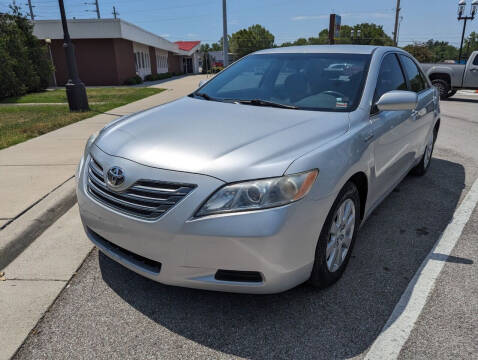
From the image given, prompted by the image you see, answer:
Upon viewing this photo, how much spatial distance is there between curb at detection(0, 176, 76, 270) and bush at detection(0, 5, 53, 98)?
13449mm

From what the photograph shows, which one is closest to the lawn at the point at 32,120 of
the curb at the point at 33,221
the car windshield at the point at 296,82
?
the curb at the point at 33,221

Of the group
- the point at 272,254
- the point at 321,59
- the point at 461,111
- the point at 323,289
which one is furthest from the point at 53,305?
the point at 461,111

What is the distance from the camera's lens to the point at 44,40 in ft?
83.0

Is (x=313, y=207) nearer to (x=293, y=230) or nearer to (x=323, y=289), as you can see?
(x=293, y=230)

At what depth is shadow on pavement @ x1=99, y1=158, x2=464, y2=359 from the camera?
230 centimetres

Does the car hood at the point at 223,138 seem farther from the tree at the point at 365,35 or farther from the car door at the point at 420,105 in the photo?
the tree at the point at 365,35

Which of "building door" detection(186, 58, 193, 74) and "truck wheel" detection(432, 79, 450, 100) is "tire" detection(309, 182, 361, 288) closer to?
"truck wheel" detection(432, 79, 450, 100)

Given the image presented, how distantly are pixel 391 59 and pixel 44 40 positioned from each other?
26.7 metres

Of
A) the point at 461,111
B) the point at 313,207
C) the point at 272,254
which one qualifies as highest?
the point at 313,207

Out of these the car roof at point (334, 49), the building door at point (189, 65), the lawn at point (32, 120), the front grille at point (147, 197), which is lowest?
the building door at point (189, 65)

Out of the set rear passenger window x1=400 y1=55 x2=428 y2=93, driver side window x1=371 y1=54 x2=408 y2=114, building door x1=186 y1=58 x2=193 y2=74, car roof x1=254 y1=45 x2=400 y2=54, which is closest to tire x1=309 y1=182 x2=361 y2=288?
driver side window x1=371 y1=54 x2=408 y2=114

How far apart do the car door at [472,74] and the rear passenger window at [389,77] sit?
42.2 feet

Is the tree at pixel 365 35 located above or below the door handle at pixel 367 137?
above

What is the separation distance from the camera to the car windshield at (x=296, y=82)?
3.24m
